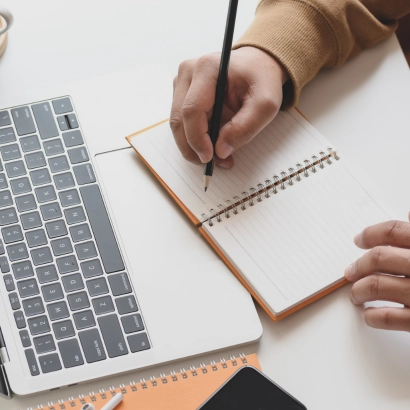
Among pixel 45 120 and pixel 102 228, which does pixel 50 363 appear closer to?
pixel 102 228

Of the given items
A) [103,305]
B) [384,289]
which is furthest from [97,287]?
[384,289]

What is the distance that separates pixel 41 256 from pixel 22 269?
26mm

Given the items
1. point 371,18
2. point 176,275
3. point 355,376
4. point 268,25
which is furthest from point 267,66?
point 355,376

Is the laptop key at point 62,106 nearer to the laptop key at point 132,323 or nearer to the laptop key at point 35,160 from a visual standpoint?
the laptop key at point 35,160

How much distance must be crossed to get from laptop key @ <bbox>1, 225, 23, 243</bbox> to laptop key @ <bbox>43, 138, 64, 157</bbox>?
115 millimetres

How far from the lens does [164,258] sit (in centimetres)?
79

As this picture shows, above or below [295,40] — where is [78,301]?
below

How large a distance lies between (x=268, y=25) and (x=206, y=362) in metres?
0.47

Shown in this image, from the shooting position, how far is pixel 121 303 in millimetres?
752

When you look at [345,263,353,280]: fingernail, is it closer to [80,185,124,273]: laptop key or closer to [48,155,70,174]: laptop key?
[80,185,124,273]: laptop key

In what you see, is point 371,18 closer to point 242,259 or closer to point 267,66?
point 267,66

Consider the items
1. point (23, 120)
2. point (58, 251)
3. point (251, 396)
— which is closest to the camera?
point (251, 396)

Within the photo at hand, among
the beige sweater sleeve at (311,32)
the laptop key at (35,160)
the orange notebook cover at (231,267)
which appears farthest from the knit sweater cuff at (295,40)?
the laptop key at (35,160)

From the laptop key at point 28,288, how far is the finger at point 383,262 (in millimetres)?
370
